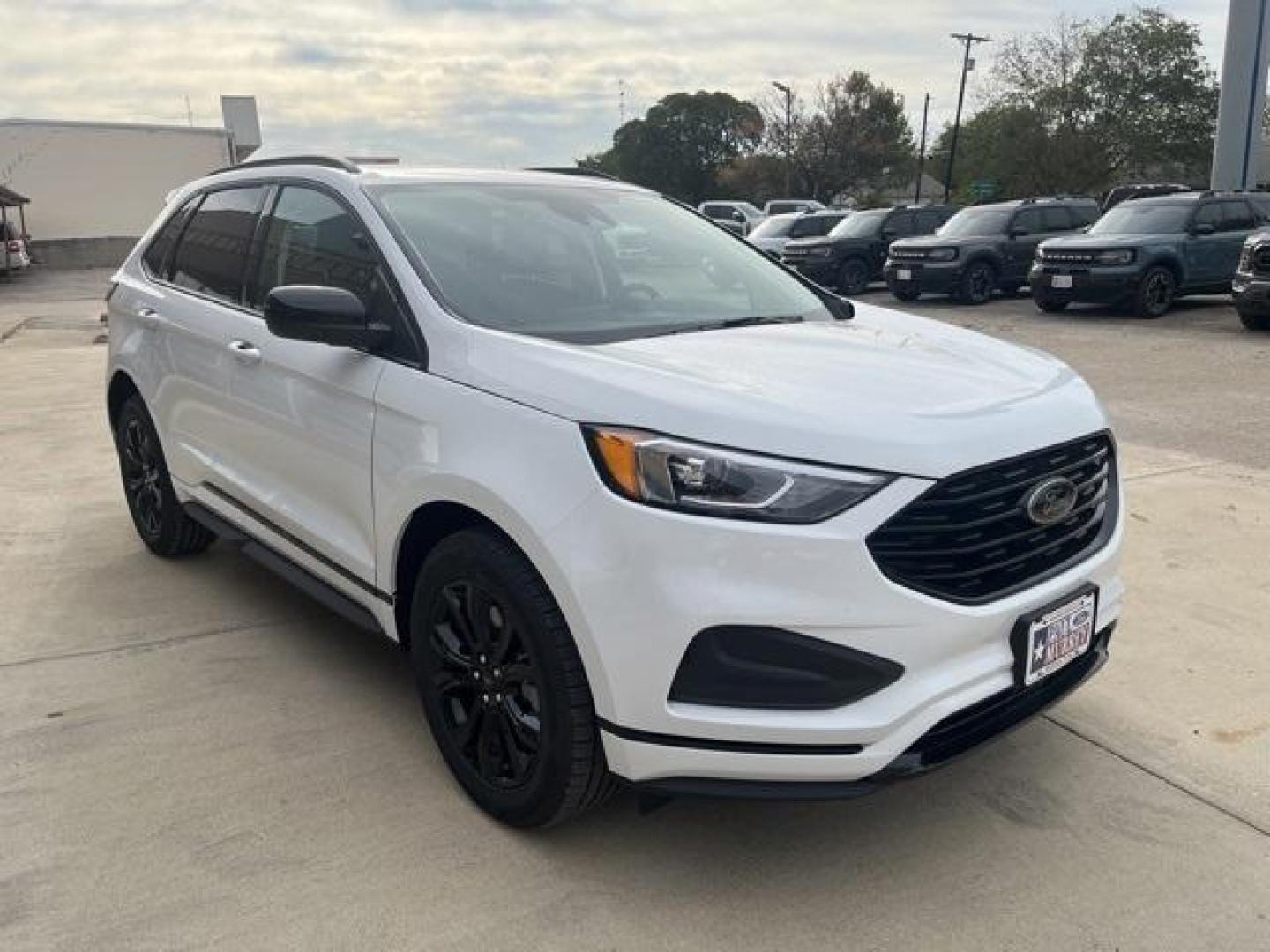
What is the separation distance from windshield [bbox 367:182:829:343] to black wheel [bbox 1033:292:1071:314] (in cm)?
1327

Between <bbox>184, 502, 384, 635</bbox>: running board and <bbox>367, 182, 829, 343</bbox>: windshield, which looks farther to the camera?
<bbox>184, 502, 384, 635</bbox>: running board

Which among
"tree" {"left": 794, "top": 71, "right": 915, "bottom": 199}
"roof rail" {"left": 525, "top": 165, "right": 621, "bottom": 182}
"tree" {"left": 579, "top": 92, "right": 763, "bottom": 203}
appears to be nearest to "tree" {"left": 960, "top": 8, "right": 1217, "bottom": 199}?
"tree" {"left": 794, "top": 71, "right": 915, "bottom": 199}

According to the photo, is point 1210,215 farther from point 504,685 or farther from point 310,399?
point 504,685

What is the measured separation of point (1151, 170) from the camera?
56.2 m

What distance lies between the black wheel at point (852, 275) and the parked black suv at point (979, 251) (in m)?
1.74

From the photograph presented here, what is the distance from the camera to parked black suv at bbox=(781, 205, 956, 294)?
2003 cm

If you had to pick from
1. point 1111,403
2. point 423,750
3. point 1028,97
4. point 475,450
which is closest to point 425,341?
point 475,450

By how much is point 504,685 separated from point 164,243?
3.22 meters

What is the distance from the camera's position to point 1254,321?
45.2ft

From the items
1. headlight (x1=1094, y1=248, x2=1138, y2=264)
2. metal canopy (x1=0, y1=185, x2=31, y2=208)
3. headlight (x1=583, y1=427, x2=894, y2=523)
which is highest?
headlight (x1=583, y1=427, x2=894, y2=523)

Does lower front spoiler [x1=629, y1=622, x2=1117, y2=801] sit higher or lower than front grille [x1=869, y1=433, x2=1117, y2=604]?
lower

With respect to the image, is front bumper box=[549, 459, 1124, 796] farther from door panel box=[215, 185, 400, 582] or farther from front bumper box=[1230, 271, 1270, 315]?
front bumper box=[1230, 271, 1270, 315]

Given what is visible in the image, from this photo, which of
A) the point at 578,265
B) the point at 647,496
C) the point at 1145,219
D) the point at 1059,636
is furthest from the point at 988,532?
the point at 1145,219

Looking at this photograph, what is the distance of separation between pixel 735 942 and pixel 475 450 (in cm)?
132
